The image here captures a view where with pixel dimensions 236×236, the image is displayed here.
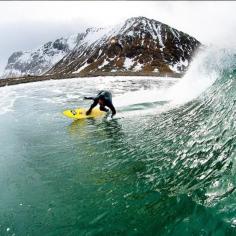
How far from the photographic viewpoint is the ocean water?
7264mm

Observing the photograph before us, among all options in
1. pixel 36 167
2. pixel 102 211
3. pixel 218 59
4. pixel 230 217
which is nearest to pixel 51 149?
pixel 36 167

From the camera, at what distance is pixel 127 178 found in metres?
9.89

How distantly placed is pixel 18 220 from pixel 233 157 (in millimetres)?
5316

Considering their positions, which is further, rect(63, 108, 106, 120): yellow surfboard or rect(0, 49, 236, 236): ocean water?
rect(63, 108, 106, 120): yellow surfboard

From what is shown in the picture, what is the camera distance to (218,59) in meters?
26.8

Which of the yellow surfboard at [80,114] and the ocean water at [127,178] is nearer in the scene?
the ocean water at [127,178]

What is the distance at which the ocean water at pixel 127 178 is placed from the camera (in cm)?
726

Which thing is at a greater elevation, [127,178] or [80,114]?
[127,178]

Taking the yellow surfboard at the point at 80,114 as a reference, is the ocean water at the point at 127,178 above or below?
above

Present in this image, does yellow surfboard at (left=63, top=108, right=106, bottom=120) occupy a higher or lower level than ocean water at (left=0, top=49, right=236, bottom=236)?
lower

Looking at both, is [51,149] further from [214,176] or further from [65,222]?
[214,176]

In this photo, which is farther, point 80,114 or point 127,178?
point 80,114

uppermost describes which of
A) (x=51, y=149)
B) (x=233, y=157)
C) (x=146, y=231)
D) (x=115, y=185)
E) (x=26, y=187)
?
(x=233, y=157)

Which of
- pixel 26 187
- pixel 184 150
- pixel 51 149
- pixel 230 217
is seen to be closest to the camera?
pixel 230 217
